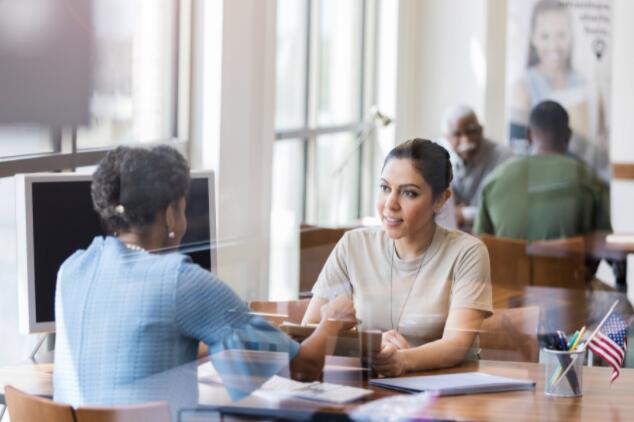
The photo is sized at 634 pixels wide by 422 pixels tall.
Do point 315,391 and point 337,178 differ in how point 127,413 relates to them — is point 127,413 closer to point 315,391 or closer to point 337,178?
point 315,391

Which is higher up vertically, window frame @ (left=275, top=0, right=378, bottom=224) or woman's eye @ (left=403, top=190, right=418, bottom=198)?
window frame @ (left=275, top=0, right=378, bottom=224)

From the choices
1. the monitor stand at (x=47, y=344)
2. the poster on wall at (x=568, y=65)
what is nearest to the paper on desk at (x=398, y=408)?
the monitor stand at (x=47, y=344)

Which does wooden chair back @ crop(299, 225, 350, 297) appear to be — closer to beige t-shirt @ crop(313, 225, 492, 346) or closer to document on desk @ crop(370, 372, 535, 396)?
beige t-shirt @ crop(313, 225, 492, 346)

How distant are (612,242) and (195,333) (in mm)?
1303

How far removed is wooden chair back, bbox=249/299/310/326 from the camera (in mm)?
2070

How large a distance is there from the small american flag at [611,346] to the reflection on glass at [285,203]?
0.62 meters

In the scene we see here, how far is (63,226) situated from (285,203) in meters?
0.54

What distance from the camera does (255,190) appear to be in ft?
7.93

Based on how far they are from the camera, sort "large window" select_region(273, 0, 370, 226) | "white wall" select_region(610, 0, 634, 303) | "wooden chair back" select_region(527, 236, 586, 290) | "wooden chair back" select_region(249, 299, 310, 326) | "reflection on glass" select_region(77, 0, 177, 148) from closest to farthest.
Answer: "wooden chair back" select_region(249, 299, 310, 326), "reflection on glass" select_region(77, 0, 177, 148), "large window" select_region(273, 0, 370, 226), "wooden chair back" select_region(527, 236, 586, 290), "white wall" select_region(610, 0, 634, 303)

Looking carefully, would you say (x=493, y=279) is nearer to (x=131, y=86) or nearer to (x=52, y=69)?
(x=131, y=86)

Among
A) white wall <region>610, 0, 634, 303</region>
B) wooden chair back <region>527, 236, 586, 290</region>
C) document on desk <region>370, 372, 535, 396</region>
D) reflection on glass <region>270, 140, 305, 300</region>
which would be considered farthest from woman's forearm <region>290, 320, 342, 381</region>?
white wall <region>610, 0, 634, 303</region>

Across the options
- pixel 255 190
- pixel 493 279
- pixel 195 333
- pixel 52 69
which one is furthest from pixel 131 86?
pixel 493 279

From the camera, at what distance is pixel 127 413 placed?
Answer: 2047 millimetres

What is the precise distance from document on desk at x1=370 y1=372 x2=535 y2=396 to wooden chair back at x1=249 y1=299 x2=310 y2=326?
0.62ft
